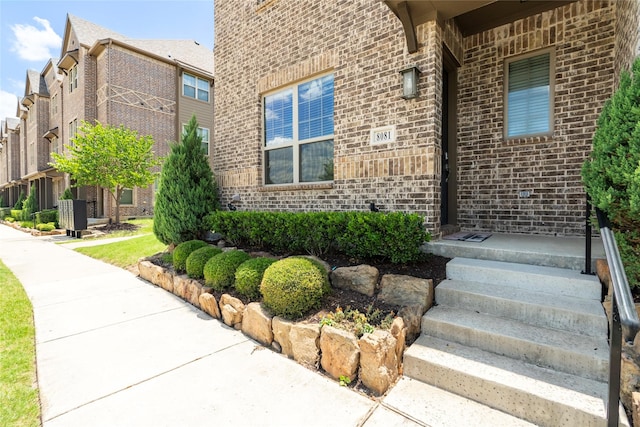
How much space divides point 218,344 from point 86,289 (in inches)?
130

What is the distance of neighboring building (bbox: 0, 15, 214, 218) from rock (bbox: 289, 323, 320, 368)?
13482 mm

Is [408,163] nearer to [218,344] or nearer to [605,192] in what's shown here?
[605,192]

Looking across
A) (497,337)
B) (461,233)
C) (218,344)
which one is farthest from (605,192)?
(218,344)

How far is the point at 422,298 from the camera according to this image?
2.93 metres

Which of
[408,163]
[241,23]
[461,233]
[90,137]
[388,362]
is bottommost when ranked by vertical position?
[388,362]

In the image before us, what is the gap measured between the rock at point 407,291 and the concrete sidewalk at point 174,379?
0.76 m

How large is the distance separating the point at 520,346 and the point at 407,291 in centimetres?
101

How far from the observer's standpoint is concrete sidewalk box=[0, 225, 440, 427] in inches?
81.8

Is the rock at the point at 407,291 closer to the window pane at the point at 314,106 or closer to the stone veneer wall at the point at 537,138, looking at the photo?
the stone veneer wall at the point at 537,138

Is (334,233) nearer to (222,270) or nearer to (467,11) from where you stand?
(222,270)

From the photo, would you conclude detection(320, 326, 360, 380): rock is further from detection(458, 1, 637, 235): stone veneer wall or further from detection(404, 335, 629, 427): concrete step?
detection(458, 1, 637, 235): stone veneer wall

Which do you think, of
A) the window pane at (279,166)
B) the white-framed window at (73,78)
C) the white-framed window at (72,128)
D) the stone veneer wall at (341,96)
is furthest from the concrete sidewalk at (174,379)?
the white-framed window at (73,78)

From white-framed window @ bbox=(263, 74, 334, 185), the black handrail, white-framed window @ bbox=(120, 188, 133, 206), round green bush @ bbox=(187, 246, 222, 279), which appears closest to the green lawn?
round green bush @ bbox=(187, 246, 222, 279)

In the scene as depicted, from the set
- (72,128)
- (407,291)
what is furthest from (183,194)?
(72,128)
